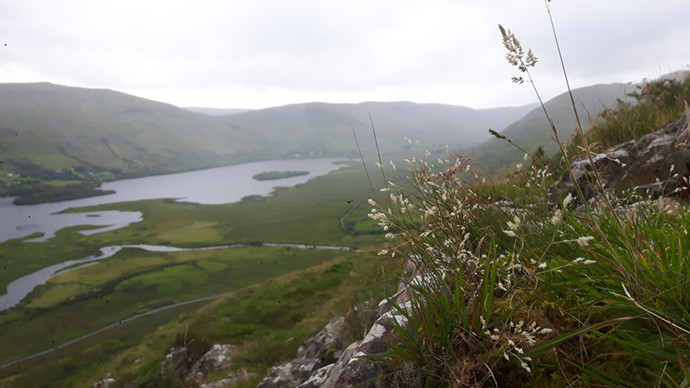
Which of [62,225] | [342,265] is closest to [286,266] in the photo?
[342,265]

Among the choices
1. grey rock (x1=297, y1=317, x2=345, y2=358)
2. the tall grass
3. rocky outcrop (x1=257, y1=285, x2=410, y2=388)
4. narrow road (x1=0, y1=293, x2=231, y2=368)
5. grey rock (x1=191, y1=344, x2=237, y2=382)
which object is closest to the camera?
the tall grass

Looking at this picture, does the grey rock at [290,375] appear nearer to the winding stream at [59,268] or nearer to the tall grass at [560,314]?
the tall grass at [560,314]

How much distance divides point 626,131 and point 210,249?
421 feet

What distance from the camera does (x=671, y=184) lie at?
21.2ft

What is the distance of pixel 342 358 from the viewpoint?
4.91 metres

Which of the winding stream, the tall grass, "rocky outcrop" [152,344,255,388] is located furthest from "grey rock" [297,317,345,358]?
the winding stream

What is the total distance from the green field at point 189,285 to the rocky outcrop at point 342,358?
79cm

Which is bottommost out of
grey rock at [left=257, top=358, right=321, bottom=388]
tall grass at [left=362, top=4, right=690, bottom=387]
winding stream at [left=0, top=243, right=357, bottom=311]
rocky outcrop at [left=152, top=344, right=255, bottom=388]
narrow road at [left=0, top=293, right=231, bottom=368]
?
narrow road at [left=0, top=293, right=231, bottom=368]

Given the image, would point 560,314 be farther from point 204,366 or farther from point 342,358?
point 204,366

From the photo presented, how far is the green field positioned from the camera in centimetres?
2175

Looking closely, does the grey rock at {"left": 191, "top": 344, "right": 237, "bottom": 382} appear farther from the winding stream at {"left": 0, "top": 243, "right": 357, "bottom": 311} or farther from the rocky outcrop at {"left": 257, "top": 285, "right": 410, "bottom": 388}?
the winding stream at {"left": 0, "top": 243, "right": 357, "bottom": 311}

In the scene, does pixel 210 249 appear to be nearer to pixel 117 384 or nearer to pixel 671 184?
pixel 117 384

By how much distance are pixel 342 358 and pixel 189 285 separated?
96.6m

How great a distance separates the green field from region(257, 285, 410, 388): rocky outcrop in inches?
31.2
